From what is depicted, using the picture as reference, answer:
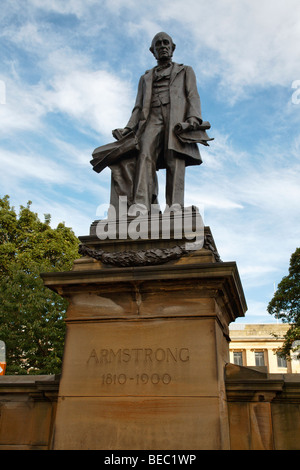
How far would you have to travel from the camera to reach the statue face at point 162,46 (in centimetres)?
841

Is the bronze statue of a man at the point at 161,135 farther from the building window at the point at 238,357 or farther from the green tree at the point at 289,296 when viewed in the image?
the building window at the point at 238,357

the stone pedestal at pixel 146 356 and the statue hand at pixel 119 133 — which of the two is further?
the statue hand at pixel 119 133

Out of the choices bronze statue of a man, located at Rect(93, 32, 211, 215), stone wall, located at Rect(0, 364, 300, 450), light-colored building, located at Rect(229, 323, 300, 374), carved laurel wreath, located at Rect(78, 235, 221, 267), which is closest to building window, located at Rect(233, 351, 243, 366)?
light-colored building, located at Rect(229, 323, 300, 374)

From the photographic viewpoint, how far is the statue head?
8406mm

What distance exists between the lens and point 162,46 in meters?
8.40

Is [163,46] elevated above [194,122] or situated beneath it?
elevated above

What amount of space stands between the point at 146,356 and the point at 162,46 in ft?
19.3

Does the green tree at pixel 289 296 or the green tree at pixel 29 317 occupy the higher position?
the green tree at pixel 289 296

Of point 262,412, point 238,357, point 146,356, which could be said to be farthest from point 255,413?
point 238,357

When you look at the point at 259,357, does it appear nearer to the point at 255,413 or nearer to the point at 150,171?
the point at 150,171

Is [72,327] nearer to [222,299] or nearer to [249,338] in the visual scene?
[222,299]

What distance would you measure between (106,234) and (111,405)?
8.25 ft

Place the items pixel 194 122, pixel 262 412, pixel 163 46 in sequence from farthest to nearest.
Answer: pixel 163 46 → pixel 194 122 → pixel 262 412

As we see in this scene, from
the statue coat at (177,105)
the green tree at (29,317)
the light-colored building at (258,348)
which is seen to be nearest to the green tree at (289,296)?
the green tree at (29,317)
